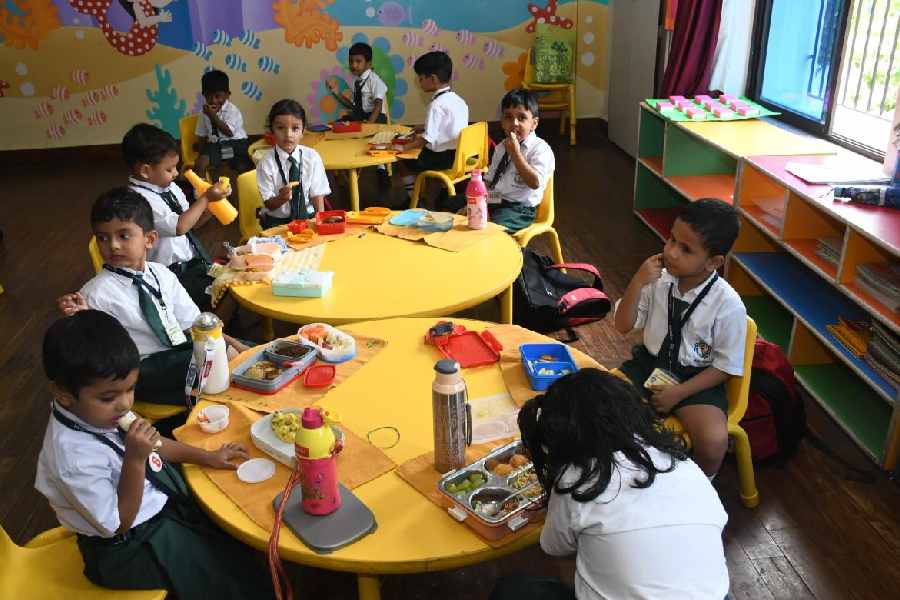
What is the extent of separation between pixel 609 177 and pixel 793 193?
10.6 ft

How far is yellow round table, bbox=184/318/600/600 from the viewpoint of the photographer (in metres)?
1.59

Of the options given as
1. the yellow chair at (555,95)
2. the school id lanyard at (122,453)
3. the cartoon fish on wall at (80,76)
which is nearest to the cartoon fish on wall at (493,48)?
the yellow chair at (555,95)

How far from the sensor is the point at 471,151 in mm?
4781

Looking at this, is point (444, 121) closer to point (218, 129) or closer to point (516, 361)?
point (218, 129)

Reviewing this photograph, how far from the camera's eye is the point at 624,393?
5.01 ft

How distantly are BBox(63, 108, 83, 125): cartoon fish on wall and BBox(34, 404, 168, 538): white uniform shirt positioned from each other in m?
6.58

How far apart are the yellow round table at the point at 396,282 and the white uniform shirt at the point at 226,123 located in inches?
125

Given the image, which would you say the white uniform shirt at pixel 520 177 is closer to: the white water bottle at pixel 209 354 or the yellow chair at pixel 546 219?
the yellow chair at pixel 546 219

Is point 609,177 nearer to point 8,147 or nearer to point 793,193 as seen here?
point 793,193

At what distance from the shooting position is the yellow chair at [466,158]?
4680mm

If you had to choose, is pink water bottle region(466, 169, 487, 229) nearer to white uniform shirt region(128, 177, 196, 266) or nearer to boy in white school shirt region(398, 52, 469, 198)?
white uniform shirt region(128, 177, 196, 266)

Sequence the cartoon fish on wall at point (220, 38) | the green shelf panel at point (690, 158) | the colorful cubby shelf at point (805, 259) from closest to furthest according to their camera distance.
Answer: the colorful cubby shelf at point (805, 259) → the green shelf panel at point (690, 158) → the cartoon fish on wall at point (220, 38)

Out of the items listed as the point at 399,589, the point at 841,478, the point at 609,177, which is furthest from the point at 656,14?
the point at 399,589

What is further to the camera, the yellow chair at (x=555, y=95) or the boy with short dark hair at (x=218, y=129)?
the yellow chair at (x=555, y=95)
